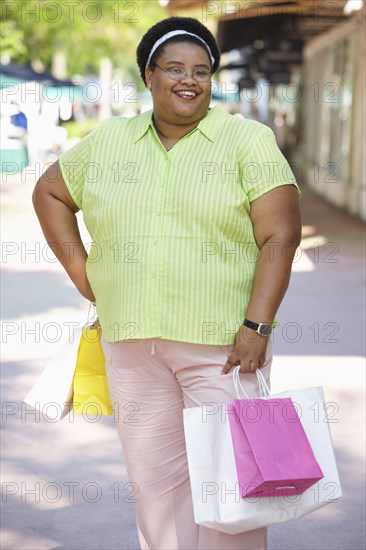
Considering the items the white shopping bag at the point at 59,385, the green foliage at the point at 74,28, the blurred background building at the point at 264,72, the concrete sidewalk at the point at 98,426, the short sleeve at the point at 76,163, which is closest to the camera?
the short sleeve at the point at 76,163

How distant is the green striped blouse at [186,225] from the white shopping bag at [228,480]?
10.3 inches

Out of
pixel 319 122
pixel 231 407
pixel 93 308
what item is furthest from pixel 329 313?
pixel 319 122

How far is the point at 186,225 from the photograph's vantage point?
316cm

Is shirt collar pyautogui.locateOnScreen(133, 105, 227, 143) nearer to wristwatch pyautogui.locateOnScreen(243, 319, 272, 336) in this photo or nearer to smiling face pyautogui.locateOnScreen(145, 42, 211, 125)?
smiling face pyautogui.locateOnScreen(145, 42, 211, 125)

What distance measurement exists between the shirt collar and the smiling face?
0.09 feet

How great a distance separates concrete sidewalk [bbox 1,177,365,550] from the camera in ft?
14.5

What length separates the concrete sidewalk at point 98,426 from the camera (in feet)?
14.5

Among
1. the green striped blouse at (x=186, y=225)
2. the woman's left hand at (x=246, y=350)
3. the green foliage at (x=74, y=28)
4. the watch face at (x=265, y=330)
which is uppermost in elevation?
the green foliage at (x=74, y=28)

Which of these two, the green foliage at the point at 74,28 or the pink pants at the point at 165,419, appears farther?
the green foliage at the point at 74,28

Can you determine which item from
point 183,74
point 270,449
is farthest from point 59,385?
point 183,74

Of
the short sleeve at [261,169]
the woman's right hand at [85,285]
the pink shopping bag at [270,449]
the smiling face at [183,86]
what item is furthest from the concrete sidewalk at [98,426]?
the smiling face at [183,86]

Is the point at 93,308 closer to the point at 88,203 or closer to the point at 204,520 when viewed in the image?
the point at 88,203

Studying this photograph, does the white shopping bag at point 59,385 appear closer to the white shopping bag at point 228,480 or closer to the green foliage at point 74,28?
the white shopping bag at point 228,480

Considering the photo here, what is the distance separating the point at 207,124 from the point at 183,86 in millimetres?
141
